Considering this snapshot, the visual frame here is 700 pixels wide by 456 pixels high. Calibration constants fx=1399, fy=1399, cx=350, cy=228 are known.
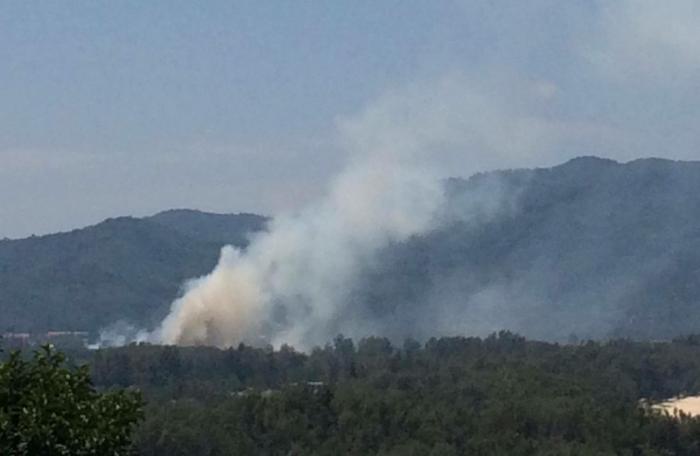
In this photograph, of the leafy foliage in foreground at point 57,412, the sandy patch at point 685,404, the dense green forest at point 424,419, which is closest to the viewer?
the leafy foliage in foreground at point 57,412

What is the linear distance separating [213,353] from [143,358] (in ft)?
31.4

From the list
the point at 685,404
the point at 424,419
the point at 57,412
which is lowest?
the point at 57,412

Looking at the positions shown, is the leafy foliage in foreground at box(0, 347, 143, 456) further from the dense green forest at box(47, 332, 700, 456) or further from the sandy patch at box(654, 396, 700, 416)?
the sandy patch at box(654, 396, 700, 416)

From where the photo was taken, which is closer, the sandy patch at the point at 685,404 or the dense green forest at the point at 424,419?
the dense green forest at the point at 424,419

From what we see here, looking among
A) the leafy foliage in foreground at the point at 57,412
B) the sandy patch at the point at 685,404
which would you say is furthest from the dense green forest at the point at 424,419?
the leafy foliage in foreground at the point at 57,412

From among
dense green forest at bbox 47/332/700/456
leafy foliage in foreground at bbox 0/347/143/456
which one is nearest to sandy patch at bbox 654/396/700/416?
dense green forest at bbox 47/332/700/456

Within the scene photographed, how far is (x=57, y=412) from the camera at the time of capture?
2717 cm

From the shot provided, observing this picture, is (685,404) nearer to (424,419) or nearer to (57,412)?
(424,419)

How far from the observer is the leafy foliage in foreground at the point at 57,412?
26562 mm

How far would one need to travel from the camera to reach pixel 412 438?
380 ft

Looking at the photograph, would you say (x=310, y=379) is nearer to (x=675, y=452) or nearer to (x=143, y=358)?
(x=143, y=358)

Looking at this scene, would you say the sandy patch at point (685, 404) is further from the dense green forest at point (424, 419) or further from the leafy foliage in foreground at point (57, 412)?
the leafy foliage in foreground at point (57, 412)

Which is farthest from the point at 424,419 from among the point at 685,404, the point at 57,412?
the point at 57,412

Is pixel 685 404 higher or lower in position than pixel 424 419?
higher
